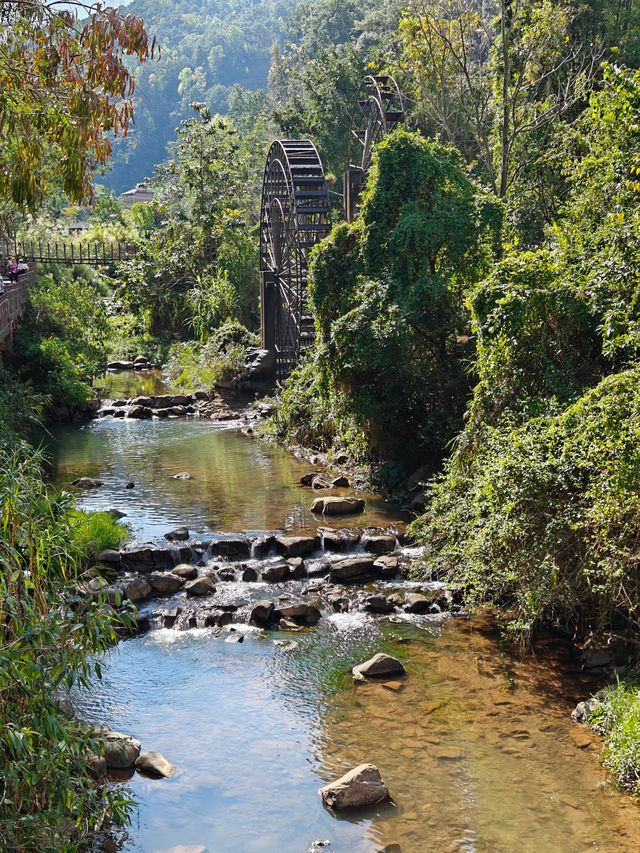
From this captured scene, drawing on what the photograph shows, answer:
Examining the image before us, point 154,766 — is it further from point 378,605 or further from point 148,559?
point 148,559

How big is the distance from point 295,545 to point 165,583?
2166 mm

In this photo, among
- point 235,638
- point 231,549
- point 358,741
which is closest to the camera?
point 358,741

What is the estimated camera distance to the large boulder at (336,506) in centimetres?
1577

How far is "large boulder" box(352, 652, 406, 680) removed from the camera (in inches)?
Result: 389

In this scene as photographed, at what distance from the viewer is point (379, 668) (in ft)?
32.4

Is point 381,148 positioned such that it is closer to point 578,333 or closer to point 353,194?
point 578,333

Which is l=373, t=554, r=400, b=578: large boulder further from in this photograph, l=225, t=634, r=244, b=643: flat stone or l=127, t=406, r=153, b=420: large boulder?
l=127, t=406, r=153, b=420: large boulder

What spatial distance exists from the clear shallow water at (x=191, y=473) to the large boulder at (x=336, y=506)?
0.22 meters

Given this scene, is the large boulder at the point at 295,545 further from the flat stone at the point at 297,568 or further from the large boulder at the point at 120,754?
the large boulder at the point at 120,754

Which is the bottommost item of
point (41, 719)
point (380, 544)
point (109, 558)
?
point (380, 544)

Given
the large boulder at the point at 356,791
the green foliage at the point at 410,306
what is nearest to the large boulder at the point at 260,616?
the large boulder at the point at 356,791

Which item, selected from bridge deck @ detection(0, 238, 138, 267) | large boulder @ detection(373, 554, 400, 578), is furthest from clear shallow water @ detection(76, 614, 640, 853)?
bridge deck @ detection(0, 238, 138, 267)

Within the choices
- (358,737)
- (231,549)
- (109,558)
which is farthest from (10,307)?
(358,737)

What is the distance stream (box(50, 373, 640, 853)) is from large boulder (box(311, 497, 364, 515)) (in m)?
3.14
